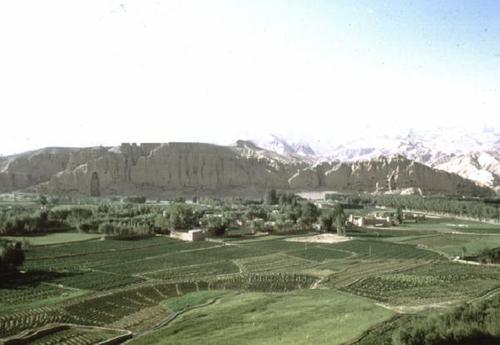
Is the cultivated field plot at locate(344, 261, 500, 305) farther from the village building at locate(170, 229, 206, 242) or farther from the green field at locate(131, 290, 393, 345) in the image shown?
the village building at locate(170, 229, 206, 242)

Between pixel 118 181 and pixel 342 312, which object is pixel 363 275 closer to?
pixel 342 312

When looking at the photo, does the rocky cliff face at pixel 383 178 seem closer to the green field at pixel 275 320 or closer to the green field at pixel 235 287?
the green field at pixel 235 287

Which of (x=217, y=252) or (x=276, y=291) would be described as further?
(x=217, y=252)

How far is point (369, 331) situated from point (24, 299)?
878 inches

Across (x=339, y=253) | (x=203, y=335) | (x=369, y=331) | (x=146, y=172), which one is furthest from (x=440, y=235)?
(x=146, y=172)

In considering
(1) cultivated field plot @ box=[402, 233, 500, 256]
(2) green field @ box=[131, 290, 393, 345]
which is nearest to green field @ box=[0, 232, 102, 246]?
(2) green field @ box=[131, 290, 393, 345]

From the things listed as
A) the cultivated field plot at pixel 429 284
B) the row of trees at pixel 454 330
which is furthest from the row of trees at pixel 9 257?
the row of trees at pixel 454 330

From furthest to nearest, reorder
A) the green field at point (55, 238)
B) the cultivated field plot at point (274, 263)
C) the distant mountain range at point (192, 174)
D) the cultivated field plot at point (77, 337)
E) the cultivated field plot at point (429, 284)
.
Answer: the distant mountain range at point (192, 174) < the green field at point (55, 238) < the cultivated field plot at point (274, 263) < the cultivated field plot at point (429, 284) < the cultivated field plot at point (77, 337)

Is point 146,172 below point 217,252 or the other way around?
the other way around

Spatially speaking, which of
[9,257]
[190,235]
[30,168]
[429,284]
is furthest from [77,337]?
[30,168]

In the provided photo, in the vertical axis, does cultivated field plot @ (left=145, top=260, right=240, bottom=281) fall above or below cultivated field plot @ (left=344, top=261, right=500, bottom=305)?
above

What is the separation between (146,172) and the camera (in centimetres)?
12750

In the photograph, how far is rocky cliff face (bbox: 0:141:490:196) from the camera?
403ft

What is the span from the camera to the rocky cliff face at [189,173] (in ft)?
403
